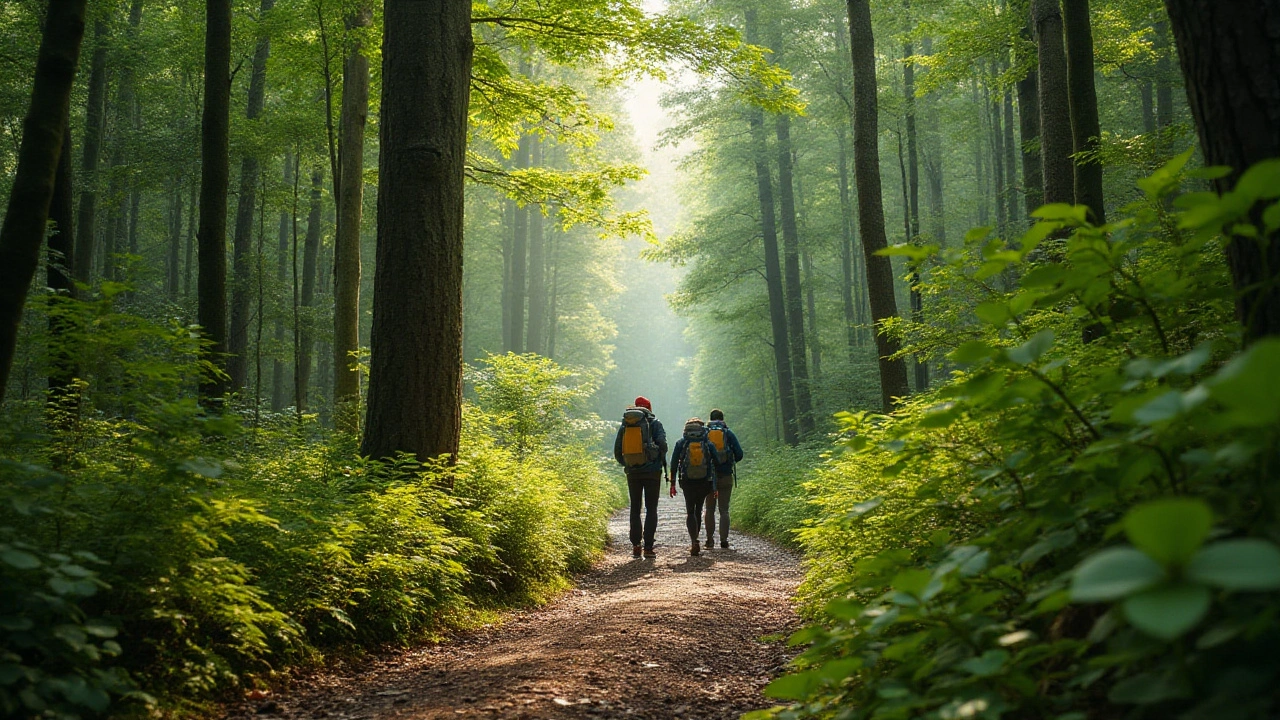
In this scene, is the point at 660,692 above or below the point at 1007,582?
below

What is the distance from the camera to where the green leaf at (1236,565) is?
0.87m

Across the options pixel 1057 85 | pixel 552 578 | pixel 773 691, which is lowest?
pixel 552 578

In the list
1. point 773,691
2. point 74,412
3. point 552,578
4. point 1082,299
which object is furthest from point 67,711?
point 552,578

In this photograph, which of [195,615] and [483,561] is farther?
[483,561]

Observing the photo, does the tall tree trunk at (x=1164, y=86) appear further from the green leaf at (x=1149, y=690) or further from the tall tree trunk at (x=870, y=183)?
the green leaf at (x=1149, y=690)

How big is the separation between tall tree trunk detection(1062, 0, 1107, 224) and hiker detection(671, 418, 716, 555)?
5.64m

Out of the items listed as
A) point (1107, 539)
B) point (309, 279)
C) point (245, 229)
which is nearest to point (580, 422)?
point (245, 229)

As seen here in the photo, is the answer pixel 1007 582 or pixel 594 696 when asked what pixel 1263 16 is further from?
pixel 594 696

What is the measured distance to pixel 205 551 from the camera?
11.6 feet

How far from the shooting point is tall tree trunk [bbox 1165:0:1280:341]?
6.53ft

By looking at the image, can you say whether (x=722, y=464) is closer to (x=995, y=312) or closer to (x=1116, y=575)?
(x=995, y=312)

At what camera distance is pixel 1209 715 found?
3.68 ft

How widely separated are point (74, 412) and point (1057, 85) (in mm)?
9731

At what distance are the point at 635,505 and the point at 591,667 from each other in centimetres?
617
